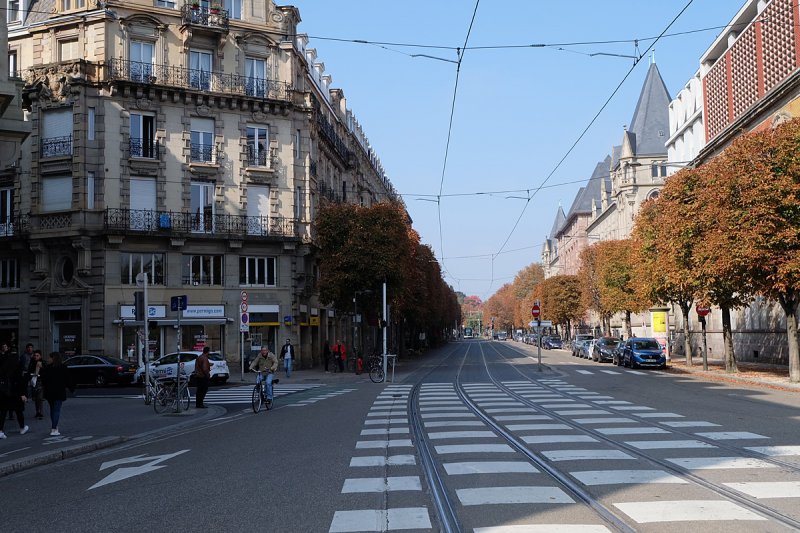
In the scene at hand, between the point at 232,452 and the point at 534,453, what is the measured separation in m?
4.85

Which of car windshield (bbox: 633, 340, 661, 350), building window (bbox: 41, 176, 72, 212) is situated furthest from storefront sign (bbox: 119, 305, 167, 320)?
car windshield (bbox: 633, 340, 661, 350)

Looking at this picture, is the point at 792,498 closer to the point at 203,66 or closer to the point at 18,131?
the point at 18,131

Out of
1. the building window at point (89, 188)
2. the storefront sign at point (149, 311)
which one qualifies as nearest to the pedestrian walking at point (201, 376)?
the storefront sign at point (149, 311)

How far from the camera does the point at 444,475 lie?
9.52 meters

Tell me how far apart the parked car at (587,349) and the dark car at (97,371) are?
32.7 meters

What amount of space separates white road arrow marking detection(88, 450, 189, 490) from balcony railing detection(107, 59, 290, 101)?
1219 inches

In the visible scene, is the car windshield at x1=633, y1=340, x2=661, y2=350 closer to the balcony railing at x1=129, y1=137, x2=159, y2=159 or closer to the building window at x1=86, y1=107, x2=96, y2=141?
the balcony railing at x1=129, y1=137, x2=159, y2=159

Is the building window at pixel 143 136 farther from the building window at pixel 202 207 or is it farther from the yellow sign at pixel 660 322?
the yellow sign at pixel 660 322

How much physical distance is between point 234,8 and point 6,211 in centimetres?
1640

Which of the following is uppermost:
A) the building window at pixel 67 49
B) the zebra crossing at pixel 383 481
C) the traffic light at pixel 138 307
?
the building window at pixel 67 49

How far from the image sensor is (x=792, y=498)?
7770 millimetres

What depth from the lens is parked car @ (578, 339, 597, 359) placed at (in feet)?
179

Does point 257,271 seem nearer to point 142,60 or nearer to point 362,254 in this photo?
point 362,254

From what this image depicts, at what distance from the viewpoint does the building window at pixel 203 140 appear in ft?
134
